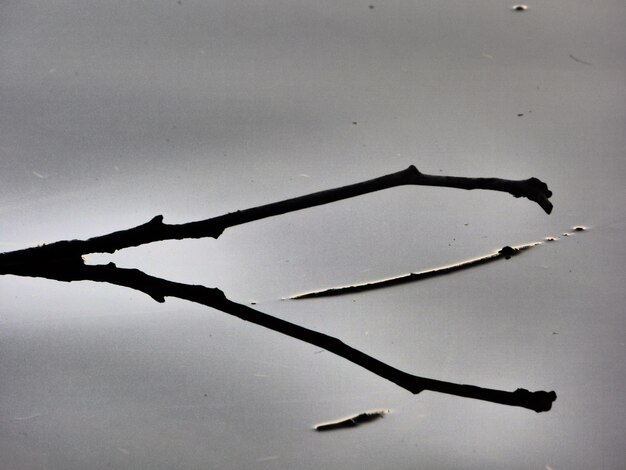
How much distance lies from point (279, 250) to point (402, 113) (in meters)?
0.15

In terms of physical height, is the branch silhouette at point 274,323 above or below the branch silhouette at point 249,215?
below

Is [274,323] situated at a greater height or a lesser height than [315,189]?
lesser

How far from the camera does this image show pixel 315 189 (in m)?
0.59

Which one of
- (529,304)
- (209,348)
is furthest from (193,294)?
(529,304)

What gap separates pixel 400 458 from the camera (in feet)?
1.86

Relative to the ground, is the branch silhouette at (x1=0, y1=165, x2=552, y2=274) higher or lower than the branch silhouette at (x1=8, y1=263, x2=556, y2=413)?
higher

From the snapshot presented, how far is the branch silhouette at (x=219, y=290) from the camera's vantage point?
0.49 metres

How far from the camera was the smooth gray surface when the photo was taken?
0.59 meters

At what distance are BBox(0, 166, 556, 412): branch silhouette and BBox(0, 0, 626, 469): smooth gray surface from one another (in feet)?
0.07

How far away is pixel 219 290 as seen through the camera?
1.81ft

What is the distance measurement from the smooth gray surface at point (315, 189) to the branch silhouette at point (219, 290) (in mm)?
21

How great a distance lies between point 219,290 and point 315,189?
0.12 metres

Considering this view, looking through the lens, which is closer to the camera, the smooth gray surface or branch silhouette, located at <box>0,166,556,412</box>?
branch silhouette, located at <box>0,166,556,412</box>

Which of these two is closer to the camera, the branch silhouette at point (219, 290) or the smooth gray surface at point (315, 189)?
the branch silhouette at point (219, 290)
